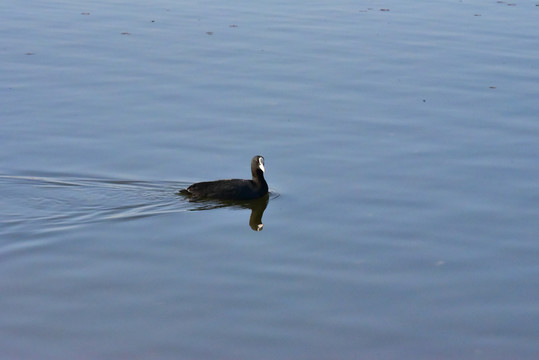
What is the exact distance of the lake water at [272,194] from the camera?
872cm

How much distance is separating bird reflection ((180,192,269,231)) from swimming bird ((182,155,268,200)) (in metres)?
0.06

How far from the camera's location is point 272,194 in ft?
41.6

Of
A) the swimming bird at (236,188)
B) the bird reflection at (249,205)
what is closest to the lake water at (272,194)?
the bird reflection at (249,205)

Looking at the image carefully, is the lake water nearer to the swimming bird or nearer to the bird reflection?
the bird reflection

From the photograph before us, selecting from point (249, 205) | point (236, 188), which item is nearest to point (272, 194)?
point (249, 205)

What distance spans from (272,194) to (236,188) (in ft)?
1.79

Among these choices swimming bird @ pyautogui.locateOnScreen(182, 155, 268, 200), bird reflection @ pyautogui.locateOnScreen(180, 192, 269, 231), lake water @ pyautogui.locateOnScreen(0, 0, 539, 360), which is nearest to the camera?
lake water @ pyautogui.locateOnScreen(0, 0, 539, 360)

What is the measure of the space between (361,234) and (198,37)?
11.6 meters

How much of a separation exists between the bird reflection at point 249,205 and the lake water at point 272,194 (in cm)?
5

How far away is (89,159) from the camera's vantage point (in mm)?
13383

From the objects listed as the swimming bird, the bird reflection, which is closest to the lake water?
the bird reflection

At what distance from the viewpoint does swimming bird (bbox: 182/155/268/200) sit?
12.0 meters

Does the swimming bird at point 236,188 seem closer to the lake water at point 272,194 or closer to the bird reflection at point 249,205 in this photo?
the bird reflection at point 249,205

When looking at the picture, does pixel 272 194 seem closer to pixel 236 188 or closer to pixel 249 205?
pixel 249 205
